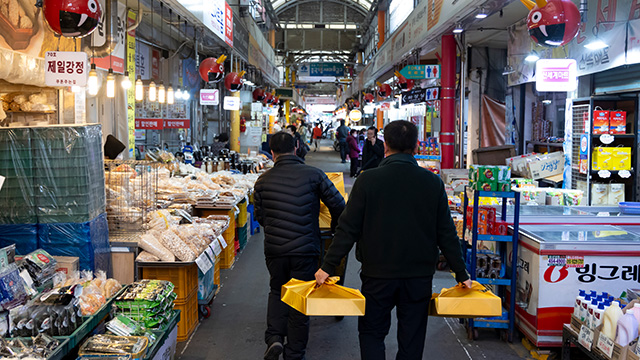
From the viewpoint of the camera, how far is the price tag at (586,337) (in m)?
3.82

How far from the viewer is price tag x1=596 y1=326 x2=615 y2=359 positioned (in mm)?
3568

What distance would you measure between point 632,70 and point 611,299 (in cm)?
533

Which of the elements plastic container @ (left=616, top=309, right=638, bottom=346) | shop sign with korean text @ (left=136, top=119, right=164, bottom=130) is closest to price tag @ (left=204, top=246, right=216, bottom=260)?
plastic container @ (left=616, top=309, right=638, bottom=346)

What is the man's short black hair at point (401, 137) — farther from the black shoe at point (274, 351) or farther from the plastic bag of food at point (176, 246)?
the plastic bag of food at point (176, 246)

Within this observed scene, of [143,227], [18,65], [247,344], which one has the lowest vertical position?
[247,344]

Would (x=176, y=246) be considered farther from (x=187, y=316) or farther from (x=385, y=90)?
(x=385, y=90)

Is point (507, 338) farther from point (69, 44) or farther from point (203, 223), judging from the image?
point (69, 44)

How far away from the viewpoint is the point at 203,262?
5016 millimetres

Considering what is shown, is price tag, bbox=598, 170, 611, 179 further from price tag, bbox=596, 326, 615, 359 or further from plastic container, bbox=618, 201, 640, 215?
price tag, bbox=596, 326, 615, 359

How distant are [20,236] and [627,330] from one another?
446cm

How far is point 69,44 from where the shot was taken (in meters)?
7.81

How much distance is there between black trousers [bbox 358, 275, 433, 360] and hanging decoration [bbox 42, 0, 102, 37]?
3.77m

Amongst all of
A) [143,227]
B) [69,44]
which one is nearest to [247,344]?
[143,227]

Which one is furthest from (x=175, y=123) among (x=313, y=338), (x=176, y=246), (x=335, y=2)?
(x=335, y=2)
